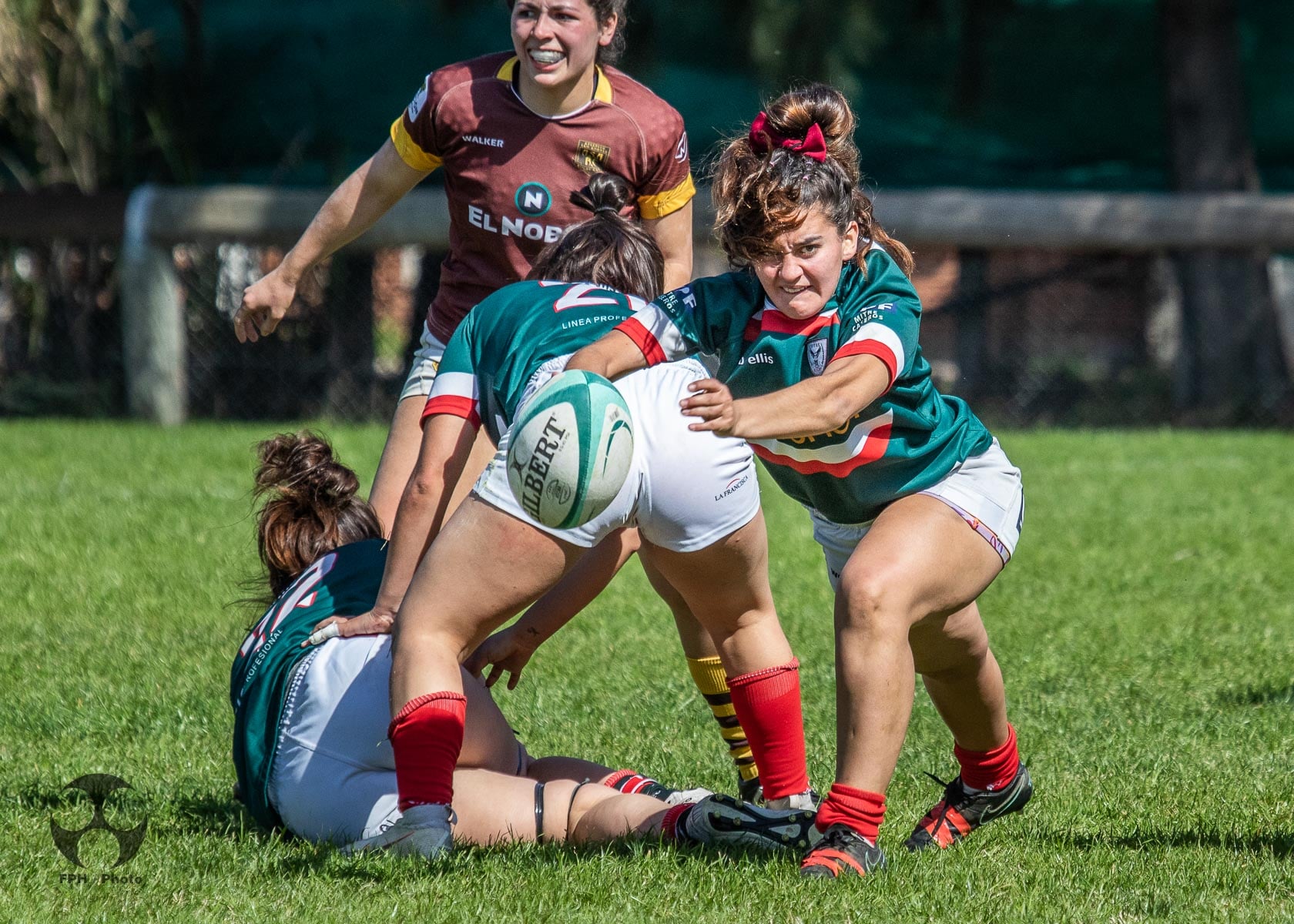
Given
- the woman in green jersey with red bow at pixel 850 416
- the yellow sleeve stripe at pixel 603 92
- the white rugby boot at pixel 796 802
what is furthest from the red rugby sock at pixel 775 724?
the yellow sleeve stripe at pixel 603 92

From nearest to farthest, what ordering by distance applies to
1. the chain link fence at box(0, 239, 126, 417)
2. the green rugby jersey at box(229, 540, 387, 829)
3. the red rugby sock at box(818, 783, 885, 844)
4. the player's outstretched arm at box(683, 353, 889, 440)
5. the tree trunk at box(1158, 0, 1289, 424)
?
the player's outstretched arm at box(683, 353, 889, 440) < the red rugby sock at box(818, 783, 885, 844) < the green rugby jersey at box(229, 540, 387, 829) < the chain link fence at box(0, 239, 126, 417) < the tree trunk at box(1158, 0, 1289, 424)

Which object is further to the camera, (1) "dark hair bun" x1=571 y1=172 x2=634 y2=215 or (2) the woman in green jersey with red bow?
(1) "dark hair bun" x1=571 y1=172 x2=634 y2=215

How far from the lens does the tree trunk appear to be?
12805 mm

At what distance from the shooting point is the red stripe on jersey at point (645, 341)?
332 cm

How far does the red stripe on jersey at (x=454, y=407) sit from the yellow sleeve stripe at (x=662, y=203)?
118cm

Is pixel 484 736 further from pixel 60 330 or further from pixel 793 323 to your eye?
pixel 60 330

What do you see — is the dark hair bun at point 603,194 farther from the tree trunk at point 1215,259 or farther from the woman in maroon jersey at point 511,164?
the tree trunk at point 1215,259

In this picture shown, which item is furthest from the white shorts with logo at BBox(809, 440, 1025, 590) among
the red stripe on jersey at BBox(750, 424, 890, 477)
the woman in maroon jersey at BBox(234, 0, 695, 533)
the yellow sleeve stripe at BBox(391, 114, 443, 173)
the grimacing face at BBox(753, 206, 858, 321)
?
the yellow sleeve stripe at BBox(391, 114, 443, 173)

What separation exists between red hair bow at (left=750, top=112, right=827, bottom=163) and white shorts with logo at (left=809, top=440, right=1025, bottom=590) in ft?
2.51

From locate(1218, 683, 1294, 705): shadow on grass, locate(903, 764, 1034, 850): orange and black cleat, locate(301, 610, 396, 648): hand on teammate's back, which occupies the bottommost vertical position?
locate(1218, 683, 1294, 705): shadow on grass

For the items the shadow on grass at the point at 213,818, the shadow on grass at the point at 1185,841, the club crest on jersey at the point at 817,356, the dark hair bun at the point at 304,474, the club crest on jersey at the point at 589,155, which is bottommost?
the shadow on grass at the point at 1185,841

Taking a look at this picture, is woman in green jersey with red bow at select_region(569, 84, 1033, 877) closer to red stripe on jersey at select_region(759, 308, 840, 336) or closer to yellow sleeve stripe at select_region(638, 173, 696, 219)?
red stripe on jersey at select_region(759, 308, 840, 336)

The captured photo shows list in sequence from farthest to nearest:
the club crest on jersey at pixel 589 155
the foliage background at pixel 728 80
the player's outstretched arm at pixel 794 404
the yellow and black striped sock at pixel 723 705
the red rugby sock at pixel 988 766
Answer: the foliage background at pixel 728 80 < the club crest on jersey at pixel 589 155 < the yellow and black striped sock at pixel 723 705 < the red rugby sock at pixel 988 766 < the player's outstretched arm at pixel 794 404

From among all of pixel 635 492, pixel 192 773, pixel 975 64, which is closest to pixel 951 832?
pixel 635 492
